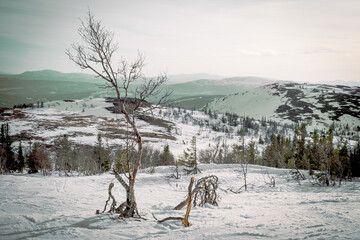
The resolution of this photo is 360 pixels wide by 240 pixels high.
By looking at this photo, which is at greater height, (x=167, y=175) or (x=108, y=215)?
(x=108, y=215)

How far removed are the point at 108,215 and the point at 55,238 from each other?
1823 mm

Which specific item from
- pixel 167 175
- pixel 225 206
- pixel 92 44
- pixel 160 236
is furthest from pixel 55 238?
pixel 167 175

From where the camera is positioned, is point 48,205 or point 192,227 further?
point 48,205

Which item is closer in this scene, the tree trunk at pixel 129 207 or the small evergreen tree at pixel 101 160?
the tree trunk at pixel 129 207

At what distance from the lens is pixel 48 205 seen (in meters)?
8.56

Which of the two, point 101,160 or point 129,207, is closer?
point 129,207

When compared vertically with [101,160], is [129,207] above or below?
above

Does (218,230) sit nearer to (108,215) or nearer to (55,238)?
(108,215)

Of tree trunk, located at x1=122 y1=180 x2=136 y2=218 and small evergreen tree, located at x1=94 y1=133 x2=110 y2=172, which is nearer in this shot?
tree trunk, located at x1=122 y1=180 x2=136 y2=218

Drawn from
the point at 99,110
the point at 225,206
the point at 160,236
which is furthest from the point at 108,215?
the point at 99,110

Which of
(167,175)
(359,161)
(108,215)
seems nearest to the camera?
(108,215)

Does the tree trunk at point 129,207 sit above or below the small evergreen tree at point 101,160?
above

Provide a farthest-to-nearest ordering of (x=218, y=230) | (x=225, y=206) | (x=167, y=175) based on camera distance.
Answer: (x=167, y=175), (x=225, y=206), (x=218, y=230)

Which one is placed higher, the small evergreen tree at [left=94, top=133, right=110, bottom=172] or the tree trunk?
the tree trunk
